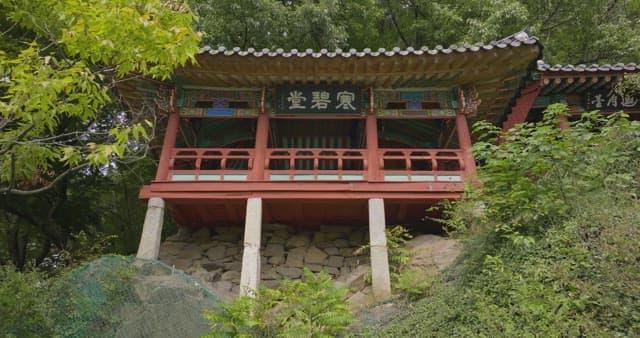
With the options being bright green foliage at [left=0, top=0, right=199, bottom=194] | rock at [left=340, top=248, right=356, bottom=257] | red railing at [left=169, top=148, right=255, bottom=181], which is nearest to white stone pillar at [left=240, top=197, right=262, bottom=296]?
red railing at [left=169, top=148, right=255, bottom=181]

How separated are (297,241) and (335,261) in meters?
0.93

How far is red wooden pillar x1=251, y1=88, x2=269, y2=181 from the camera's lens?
27.0ft

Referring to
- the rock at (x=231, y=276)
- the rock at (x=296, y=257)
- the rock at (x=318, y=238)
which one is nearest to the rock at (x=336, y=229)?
the rock at (x=318, y=238)

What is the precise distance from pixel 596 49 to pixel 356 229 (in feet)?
31.6

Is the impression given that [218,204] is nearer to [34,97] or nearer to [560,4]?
[34,97]

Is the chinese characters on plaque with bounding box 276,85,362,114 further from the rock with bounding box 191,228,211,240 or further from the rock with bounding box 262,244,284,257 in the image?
the rock with bounding box 191,228,211,240

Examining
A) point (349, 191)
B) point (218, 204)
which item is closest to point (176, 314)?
point (218, 204)

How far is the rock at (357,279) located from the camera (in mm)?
7625

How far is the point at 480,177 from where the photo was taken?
214 inches

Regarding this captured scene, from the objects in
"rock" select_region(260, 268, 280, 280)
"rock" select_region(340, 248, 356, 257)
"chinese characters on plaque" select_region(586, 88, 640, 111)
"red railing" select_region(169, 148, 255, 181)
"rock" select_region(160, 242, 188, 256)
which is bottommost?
"rock" select_region(260, 268, 280, 280)

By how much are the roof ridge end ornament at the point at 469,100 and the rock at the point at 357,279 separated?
3.63 meters

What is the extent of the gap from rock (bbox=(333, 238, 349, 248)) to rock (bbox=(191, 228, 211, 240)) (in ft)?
9.04

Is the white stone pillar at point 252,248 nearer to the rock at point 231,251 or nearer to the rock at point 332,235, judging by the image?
the rock at point 231,251

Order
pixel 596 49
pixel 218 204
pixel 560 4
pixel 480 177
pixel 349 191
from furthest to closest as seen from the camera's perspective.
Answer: pixel 560 4
pixel 596 49
pixel 218 204
pixel 349 191
pixel 480 177
